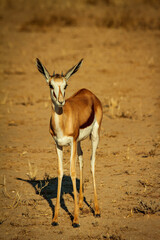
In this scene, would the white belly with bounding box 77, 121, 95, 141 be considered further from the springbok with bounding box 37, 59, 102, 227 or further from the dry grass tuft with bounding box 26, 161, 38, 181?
the dry grass tuft with bounding box 26, 161, 38, 181

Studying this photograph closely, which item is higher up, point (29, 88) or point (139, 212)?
point (139, 212)

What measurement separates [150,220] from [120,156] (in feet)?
8.54

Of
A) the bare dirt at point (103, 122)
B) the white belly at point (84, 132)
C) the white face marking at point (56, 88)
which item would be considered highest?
the white face marking at point (56, 88)

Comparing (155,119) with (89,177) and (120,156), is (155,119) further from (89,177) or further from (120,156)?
(89,177)

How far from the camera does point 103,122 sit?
10.5 metres

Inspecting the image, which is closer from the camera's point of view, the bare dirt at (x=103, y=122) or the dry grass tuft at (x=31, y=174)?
the bare dirt at (x=103, y=122)

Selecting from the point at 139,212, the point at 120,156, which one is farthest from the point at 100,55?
the point at 139,212

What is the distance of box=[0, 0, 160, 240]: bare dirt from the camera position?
5828mm

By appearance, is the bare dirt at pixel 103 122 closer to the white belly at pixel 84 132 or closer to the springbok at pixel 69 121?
the springbok at pixel 69 121

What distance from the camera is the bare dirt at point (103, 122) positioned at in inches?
229

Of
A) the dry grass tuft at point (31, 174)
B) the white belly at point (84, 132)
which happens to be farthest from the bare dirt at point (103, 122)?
the white belly at point (84, 132)

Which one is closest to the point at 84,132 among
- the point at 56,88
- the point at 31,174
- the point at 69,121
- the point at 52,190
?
the point at 69,121

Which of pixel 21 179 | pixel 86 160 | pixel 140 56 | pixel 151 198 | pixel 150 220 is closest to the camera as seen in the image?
pixel 150 220

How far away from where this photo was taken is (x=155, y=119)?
10594mm
